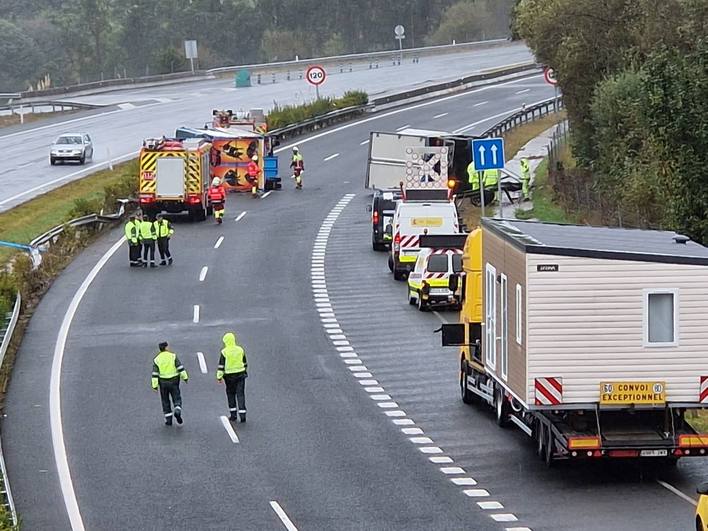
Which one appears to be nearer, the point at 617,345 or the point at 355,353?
the point at 617,345

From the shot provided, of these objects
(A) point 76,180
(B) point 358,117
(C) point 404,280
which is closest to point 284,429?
(C) point 404,280

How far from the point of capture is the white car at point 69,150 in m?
65.7

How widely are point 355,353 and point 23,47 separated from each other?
391ft

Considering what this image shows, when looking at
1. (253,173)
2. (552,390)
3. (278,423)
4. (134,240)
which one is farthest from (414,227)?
(552,390)

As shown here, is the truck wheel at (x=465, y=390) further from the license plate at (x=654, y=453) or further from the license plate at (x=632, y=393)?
the license plate at (x=654, y=453)

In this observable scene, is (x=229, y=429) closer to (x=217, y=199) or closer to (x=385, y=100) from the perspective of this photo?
(x=217, y=199)

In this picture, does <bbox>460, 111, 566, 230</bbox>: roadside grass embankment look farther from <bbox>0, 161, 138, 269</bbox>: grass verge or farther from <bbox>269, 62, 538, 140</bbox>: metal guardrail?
<bbox>0, 161, 138, 269</bbox>: grass verge

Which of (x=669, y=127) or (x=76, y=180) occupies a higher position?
(x=669, y=127)

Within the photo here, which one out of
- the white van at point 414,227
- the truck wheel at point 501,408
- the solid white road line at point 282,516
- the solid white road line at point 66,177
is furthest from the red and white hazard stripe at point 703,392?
the solid white road line at point 66,177

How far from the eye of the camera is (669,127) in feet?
106

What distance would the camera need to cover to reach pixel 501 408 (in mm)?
22969

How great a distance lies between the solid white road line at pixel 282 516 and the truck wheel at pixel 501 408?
5101 millimetres

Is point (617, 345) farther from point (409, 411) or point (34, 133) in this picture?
point (34, 133)

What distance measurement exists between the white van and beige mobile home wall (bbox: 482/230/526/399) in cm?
1660
